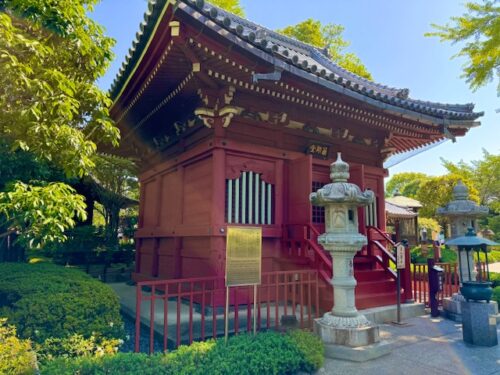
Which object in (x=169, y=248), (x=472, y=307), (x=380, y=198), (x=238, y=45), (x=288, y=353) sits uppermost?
(x=238, y=45)

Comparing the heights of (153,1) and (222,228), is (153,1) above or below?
above

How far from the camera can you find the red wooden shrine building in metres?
4.85

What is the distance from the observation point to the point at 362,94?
611 cm

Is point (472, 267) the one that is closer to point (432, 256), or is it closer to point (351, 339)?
point (351, 339)

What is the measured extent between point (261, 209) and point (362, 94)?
2.94m

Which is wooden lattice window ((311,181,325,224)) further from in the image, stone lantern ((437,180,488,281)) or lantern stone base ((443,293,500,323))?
lantern stone base ((443,293,500,323))

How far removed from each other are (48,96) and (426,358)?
19.2 ft

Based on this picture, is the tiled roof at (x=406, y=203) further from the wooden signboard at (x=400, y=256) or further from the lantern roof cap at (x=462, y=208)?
the wooden signboard at (x=400, y=256)

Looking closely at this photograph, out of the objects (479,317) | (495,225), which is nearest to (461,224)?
(479,317)

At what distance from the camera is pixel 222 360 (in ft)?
11.2

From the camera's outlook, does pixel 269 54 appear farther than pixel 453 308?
No

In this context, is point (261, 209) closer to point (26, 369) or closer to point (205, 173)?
point (205, 173)

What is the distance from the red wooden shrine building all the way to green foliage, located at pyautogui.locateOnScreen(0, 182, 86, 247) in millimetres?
2461

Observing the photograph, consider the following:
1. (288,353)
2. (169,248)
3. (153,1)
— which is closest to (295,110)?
(153,1)
